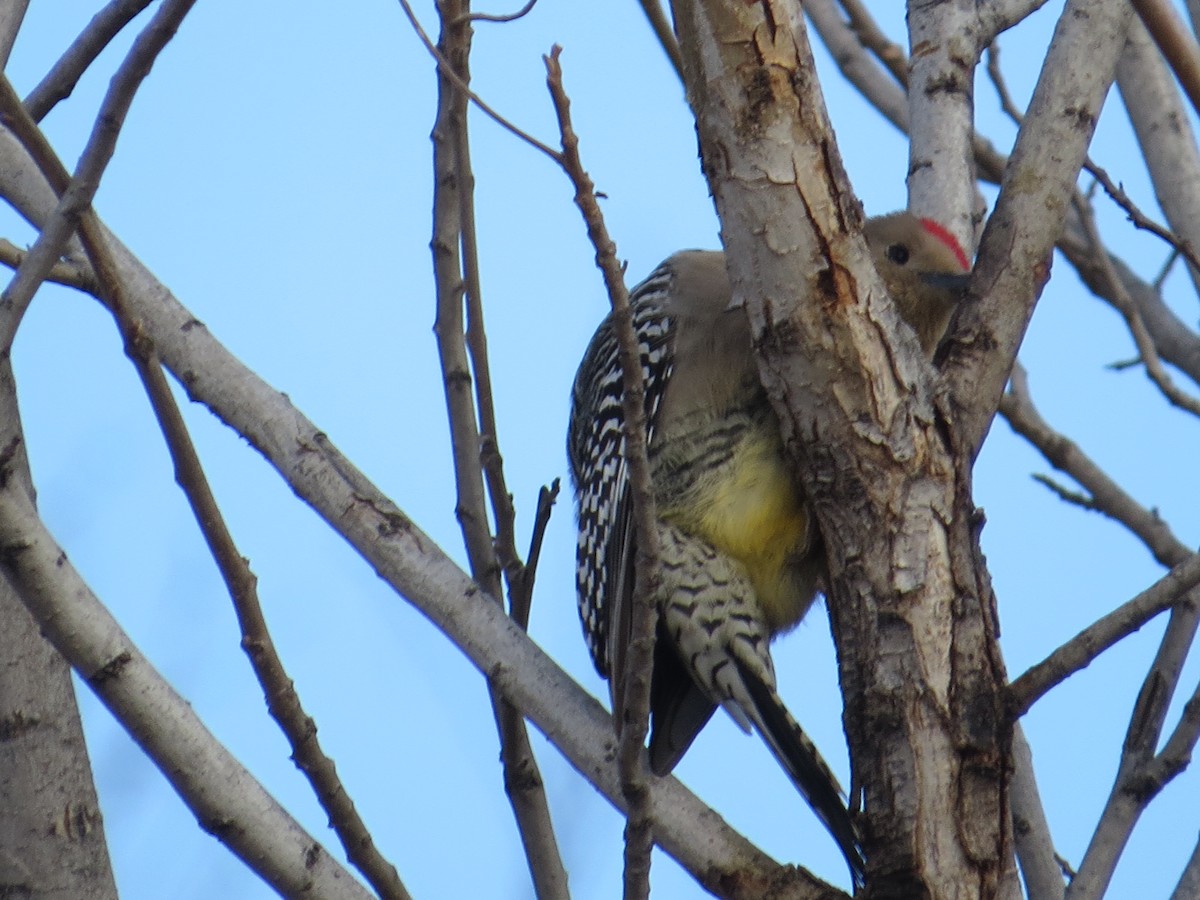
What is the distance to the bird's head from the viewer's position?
330 centimetres

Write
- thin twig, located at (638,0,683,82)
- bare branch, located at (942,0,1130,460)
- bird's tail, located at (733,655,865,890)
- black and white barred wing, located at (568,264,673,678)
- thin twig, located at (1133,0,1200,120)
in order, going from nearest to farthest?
thin twig, located at (1133,0,1200,120)
bird's tail, located at (733,655,865,890)
bare branch, located at (942,0,1130,460)
thin twig, located at (638,0,683,82)
black and white barred wing, located at (568,264,673,678)

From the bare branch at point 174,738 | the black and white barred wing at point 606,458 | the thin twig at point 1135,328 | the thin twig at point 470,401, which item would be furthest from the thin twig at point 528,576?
the thin twig at point 1135,328

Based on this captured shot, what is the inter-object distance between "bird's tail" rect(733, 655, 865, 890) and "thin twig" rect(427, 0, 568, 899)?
1.47 ft

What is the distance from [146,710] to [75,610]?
17 centimetres

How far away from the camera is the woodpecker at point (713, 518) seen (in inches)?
112

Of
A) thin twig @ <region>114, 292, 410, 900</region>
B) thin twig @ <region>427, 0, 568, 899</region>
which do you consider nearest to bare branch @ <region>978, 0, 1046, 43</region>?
thin twig @ <region>427, 0, 568, 899</region>

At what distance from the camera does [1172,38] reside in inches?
72.7

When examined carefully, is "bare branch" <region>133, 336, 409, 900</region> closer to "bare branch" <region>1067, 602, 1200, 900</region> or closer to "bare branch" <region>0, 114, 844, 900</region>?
"bare branch" <region>0, 114, 844, 900</region>

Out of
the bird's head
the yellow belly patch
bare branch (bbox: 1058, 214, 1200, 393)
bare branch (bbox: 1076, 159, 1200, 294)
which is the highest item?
bare branch (bbox: 1058, 214, 1200, 393)

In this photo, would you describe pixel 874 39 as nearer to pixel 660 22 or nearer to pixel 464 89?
pixel 660 22

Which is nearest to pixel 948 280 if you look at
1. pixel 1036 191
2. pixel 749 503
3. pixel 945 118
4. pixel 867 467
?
pixel 945 118

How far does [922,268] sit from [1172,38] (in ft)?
5.30

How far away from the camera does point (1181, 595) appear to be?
203 centimetres

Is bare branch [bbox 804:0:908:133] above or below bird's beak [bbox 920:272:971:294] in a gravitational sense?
above
